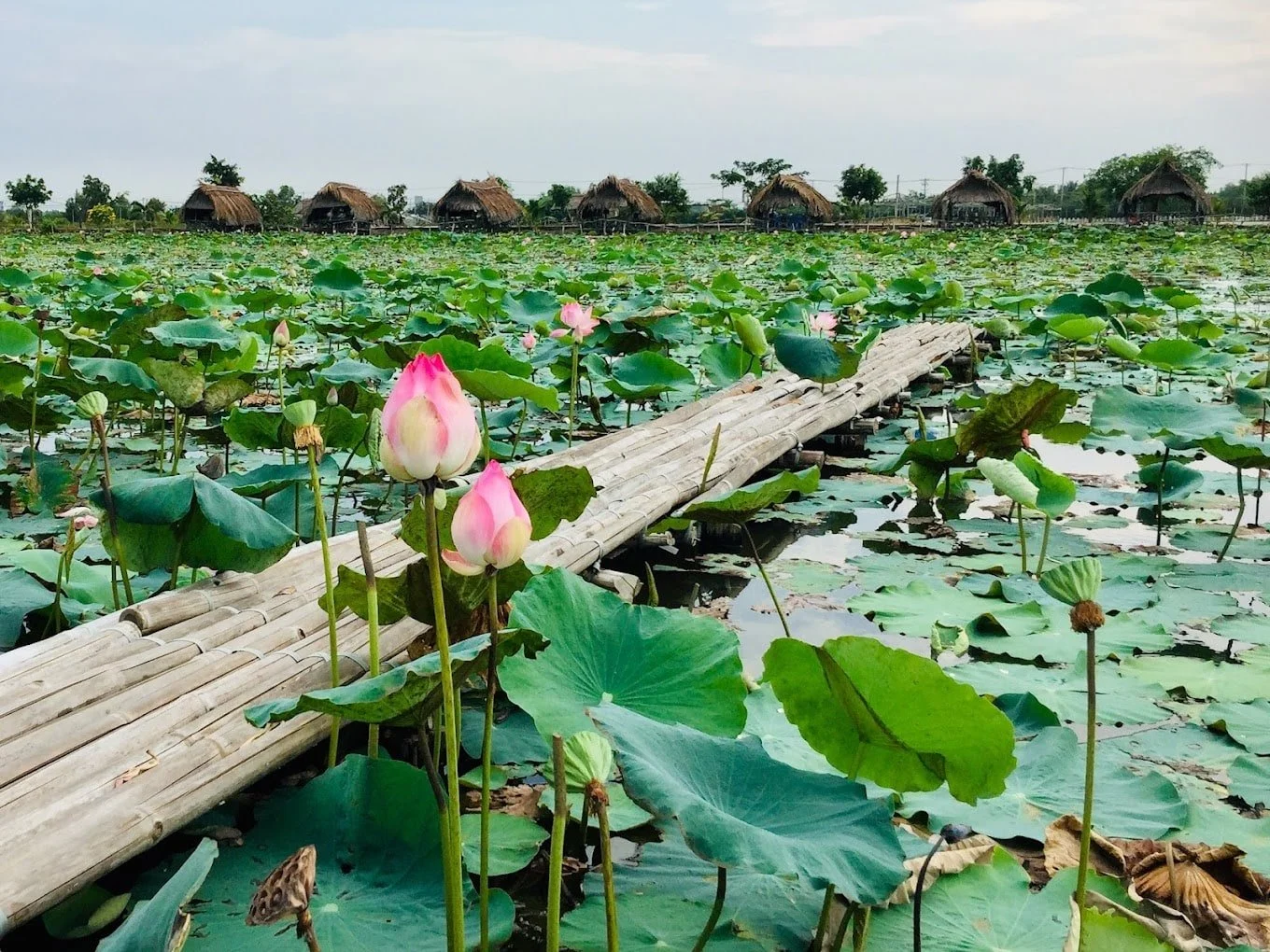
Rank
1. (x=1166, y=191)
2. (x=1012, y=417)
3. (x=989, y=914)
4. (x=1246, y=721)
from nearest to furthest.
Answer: (x=989, y=914), (x=1246, y=721), (x=1012, y=417), (x=1166, y=191)

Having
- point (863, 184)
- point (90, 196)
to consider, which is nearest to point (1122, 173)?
point (863, 184)

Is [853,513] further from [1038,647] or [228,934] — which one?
[228,934]

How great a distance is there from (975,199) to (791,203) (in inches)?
179

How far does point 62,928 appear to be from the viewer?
107 centimetres

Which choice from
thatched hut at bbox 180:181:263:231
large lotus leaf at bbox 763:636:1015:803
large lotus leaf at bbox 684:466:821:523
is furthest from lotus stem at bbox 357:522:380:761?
thatched hut at bbox 180:181:263:231

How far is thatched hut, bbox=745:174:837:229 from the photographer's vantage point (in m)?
25.0

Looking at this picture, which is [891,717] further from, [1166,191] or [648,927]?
[1166,191]

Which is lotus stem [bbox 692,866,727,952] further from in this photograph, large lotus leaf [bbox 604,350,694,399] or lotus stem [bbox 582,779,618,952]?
large lotus leaf [bbox 604,350,694,399]

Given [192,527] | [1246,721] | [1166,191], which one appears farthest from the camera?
[1166,191]

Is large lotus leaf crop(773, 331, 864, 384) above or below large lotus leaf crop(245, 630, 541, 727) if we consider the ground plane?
above

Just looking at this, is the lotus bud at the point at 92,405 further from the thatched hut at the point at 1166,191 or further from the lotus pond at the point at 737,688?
the thatched hut at the point at 1166,191

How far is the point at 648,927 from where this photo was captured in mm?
1060

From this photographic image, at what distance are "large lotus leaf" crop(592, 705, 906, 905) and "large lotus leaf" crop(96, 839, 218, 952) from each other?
0.94ft

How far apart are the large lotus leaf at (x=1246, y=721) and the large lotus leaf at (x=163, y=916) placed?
1332 mm
